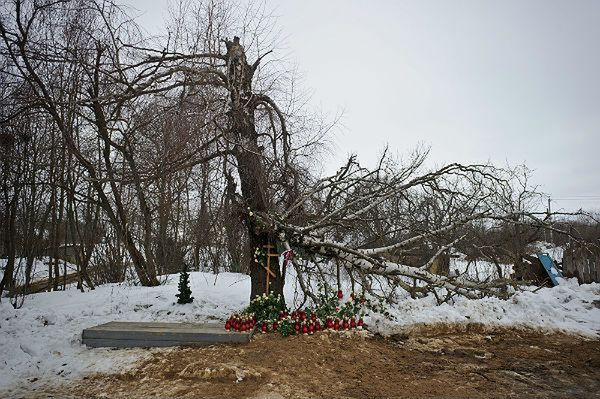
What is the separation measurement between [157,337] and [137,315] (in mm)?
1882

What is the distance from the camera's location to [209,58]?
20.6ft

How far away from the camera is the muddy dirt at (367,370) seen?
3.87 m

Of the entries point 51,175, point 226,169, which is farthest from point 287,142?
point 51,175

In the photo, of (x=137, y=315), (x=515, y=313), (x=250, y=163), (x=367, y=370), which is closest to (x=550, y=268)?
(x=515, y=313)

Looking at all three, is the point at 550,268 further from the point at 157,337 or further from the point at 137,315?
the point at 137,315

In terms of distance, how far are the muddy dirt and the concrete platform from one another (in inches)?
7.8

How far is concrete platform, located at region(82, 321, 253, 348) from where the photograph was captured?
552 centimetres

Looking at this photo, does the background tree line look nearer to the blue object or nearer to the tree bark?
the tree bark

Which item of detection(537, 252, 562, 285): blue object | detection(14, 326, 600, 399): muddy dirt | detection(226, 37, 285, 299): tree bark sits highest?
detection(226, 37, 285, 299): tree bark

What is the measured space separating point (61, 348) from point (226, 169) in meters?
3.59

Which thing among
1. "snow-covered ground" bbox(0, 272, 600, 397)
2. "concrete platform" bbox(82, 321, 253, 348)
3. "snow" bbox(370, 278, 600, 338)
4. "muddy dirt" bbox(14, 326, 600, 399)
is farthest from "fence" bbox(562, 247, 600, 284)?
"concrete platform" bbox(82, 321, 253, 348)

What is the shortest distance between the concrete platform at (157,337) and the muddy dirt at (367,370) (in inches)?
7.8

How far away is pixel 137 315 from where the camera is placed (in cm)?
718

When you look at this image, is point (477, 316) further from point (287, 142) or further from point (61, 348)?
point (61, 348)
